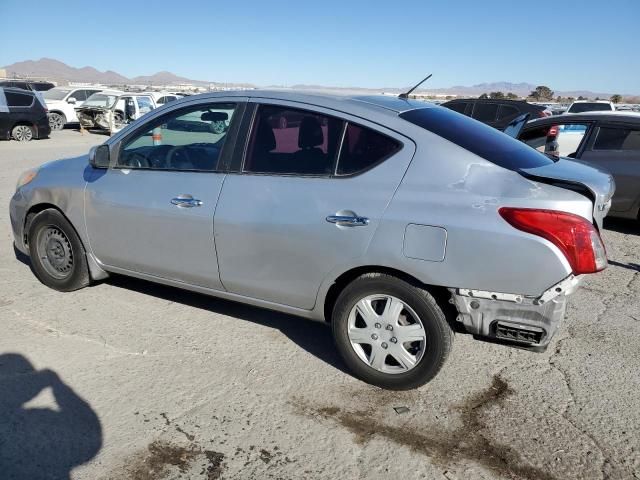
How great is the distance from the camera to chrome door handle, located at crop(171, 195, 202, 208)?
11.9 feet

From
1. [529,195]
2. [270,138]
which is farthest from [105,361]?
[529,195]

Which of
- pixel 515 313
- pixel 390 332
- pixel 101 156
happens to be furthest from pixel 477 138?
pixel 101 156

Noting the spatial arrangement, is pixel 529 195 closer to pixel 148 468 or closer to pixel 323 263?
pixel 323 263

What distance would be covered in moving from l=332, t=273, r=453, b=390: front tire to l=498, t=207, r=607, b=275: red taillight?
0.68 meters

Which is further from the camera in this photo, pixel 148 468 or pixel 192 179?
pixel 192 179

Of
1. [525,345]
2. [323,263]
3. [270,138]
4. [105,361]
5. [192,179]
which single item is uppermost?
[270,138]

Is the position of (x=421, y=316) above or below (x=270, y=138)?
below

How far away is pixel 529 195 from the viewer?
2789 mm

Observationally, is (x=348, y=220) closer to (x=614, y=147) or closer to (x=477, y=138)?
(x=477, y=138)

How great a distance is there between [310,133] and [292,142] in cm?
14

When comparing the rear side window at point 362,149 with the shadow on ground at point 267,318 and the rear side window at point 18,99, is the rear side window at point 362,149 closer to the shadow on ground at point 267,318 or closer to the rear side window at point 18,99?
the shadow on ground at point 267,318

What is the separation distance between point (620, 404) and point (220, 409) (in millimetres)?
2311

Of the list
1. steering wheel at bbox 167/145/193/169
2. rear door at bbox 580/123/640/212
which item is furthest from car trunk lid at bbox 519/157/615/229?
rear door at bbox 580/123/640/212

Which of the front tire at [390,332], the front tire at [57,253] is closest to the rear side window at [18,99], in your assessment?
the front tire at [57,253]
